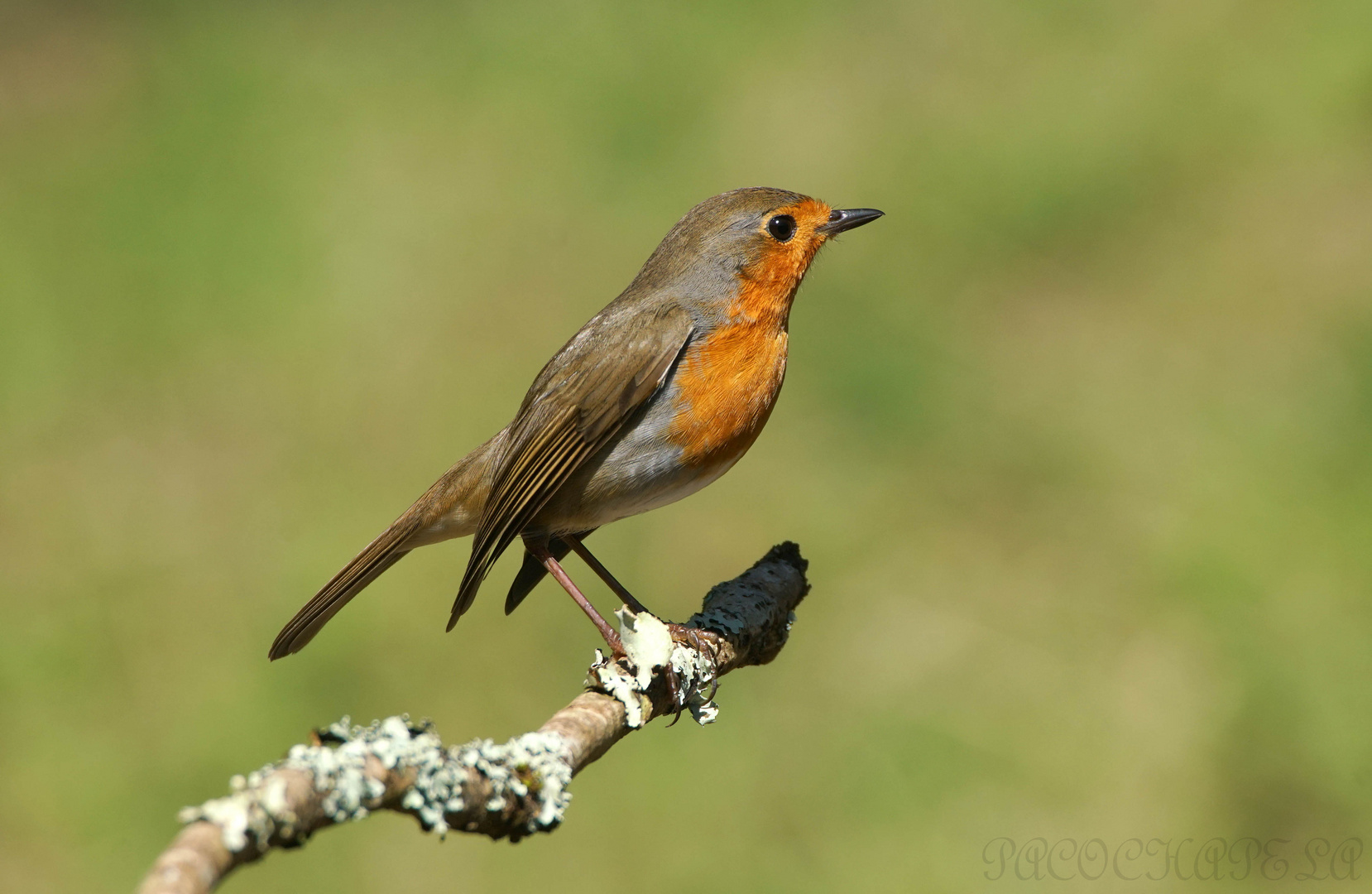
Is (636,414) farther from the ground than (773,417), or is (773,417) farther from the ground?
(773,417)

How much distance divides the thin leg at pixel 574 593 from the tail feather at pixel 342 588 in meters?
0.40

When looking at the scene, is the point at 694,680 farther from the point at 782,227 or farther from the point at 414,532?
the point at 782,227

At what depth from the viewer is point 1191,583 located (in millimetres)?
6223

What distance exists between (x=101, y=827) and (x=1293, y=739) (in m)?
4.95

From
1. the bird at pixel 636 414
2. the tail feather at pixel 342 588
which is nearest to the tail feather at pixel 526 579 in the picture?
the bird at pixel 636 414

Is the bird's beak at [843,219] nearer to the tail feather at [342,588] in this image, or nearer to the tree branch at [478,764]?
the tree branch at [478,764]

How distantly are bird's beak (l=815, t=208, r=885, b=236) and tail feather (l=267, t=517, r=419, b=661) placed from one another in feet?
5.21

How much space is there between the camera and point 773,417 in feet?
23.9

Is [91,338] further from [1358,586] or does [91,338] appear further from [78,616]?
[1358,586]

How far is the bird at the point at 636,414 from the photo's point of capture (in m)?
3.76

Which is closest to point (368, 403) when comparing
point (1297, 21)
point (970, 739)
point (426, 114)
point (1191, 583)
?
point (426, 114)

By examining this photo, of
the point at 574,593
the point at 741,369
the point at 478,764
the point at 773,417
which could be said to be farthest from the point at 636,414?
the point at 773,417

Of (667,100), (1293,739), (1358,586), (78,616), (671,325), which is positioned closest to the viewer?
(671,325)

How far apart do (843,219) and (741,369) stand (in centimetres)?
83
